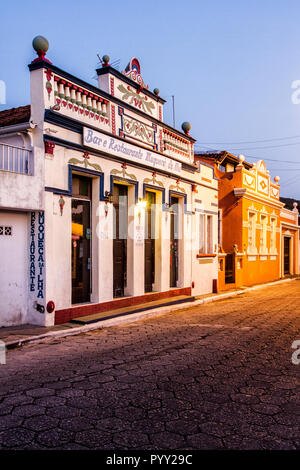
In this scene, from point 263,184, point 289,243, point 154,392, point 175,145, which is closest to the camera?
point 154,392

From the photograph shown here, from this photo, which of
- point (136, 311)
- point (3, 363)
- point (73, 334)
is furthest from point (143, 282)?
point (3, 363)

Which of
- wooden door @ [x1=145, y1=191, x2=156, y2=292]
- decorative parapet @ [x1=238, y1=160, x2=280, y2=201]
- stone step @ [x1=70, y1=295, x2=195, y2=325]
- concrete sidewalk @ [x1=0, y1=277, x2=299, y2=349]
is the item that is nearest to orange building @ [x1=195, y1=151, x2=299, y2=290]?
decorative parapet @ [x1=238, y1=160, x2=280, y2=201]

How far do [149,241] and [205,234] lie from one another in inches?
162

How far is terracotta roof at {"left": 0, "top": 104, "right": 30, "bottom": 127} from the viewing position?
9.17 metres

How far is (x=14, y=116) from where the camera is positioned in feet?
33.2

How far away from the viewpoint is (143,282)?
39.9 feet

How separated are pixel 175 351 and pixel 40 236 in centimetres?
384

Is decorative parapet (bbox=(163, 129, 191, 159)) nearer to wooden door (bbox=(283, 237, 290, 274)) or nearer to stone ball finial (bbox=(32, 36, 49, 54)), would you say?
stone ball finial (bbox=(32, 36, 49, 54))

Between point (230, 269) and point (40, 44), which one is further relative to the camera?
point (230, 269)

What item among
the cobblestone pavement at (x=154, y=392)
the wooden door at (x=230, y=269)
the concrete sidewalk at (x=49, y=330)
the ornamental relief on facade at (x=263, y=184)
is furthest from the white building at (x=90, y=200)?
the ornamental relief on facade at (x=263, y=184)

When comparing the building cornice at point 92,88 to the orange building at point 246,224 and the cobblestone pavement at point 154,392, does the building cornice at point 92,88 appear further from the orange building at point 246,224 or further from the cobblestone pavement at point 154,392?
the orange building at point 246,224

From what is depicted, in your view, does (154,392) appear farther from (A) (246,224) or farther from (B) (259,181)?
(B) (259,181)

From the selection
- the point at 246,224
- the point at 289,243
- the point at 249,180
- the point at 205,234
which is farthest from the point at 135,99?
the point at 289,243

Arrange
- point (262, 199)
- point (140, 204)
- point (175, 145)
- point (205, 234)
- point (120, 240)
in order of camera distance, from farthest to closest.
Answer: point (262, 199) < point (205, 234) < point (175, 145) < point (140, 204) < point (120, 240)
